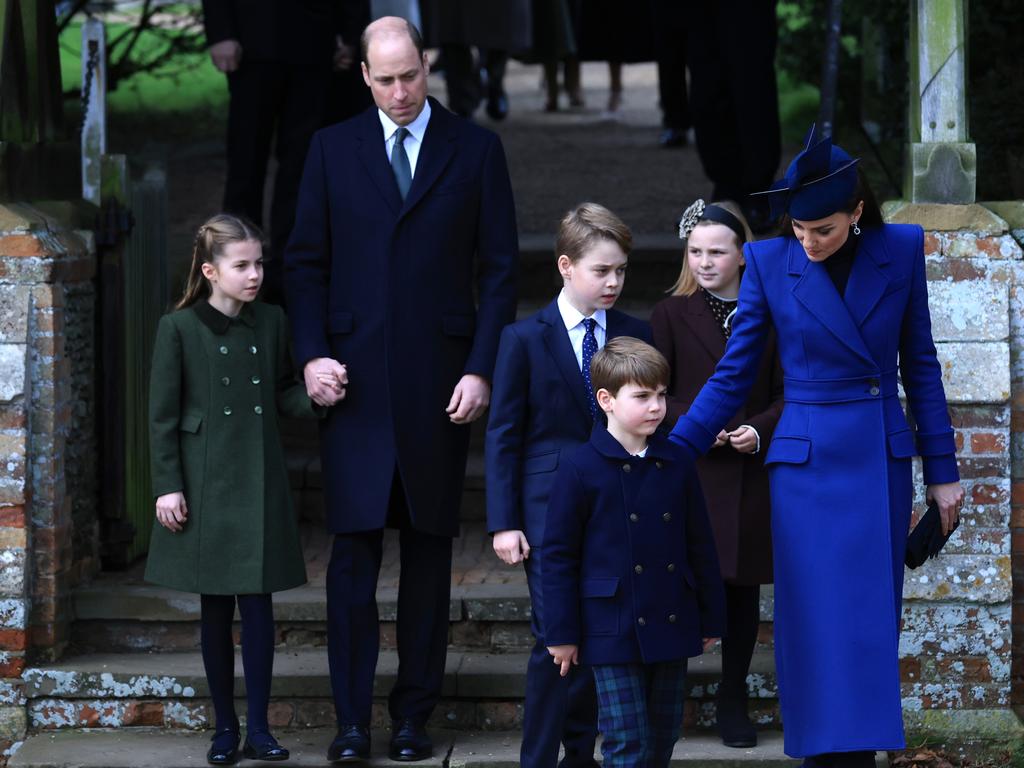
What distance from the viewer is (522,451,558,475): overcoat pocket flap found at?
15.5ft

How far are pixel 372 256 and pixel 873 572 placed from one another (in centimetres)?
169

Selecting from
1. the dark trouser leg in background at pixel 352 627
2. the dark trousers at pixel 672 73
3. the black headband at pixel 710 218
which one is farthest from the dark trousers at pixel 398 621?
the dark trousers at pixel 672 73

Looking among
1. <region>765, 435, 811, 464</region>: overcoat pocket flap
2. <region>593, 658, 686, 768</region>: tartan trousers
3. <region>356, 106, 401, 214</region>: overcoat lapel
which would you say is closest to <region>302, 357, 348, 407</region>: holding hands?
<region>356, 106, 401, 214</region>: overcoat lapel

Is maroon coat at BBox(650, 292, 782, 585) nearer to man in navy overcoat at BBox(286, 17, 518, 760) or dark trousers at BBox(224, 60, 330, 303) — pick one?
man in navy overcoat at BBox(286, 17, 518, 760)

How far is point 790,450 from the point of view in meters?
4.44

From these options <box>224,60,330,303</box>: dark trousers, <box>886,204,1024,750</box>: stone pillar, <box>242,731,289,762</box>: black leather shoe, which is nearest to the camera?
<box>242,731,289,762</box>: black leather shoe

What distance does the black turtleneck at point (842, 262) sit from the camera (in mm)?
4457

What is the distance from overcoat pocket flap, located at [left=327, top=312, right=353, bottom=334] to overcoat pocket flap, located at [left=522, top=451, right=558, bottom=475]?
0.73 metres

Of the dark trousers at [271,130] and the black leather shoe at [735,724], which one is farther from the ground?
the dark trousers at [271,130]

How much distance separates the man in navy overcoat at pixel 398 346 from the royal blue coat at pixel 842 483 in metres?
0.91

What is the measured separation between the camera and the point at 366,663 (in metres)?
5.12

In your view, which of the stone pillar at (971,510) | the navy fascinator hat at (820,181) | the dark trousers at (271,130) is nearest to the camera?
the navy fascinator hat at (820,181)

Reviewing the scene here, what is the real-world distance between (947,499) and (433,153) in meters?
1.74

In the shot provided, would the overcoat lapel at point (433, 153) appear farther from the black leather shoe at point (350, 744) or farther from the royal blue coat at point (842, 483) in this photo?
the black leather shoe at point (350, 744)
